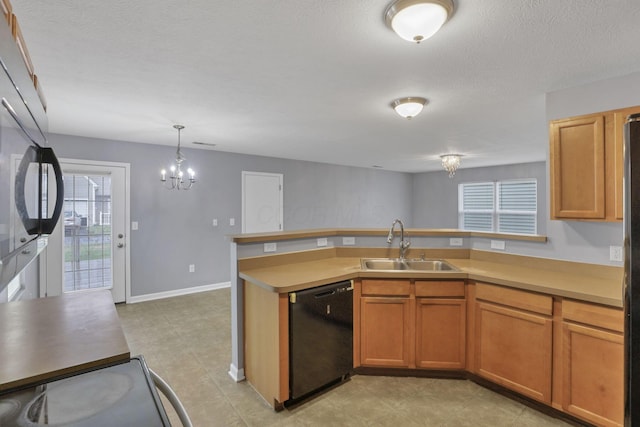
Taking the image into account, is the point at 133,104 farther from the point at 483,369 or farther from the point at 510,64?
the point at 483,369

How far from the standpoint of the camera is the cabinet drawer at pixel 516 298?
6.64 ft

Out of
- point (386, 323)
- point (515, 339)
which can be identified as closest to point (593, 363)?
point (515, 339)

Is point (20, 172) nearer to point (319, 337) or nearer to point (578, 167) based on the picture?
point (319, 337)

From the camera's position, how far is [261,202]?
5.81 metres

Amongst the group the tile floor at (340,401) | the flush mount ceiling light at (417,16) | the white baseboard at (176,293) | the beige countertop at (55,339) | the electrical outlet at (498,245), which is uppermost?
the flush mount ceiling light at (417,16)

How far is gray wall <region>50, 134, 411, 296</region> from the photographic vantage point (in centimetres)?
454

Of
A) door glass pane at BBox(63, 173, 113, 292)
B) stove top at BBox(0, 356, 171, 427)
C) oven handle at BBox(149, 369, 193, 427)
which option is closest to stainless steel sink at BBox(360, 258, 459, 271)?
oven handle at BBox(149, 369, 193, 427)

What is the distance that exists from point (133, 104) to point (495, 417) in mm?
3861

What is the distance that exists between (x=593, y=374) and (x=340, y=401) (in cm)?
158

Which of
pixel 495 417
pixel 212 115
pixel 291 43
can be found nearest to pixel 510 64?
pixel 291 43

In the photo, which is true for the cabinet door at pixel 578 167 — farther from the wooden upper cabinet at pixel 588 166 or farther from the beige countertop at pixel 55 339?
the beige countertop at pixel 55 339

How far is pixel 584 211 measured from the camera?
7.23 ft

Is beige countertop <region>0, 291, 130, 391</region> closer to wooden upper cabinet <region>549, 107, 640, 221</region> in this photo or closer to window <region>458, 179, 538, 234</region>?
wooden upper cabinet <region>549, 107, 640, 221</region>

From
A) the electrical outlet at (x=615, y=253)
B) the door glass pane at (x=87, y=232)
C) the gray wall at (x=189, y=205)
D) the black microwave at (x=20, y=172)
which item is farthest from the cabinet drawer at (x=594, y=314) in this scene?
the door glass pane at (x=87, y=232)
